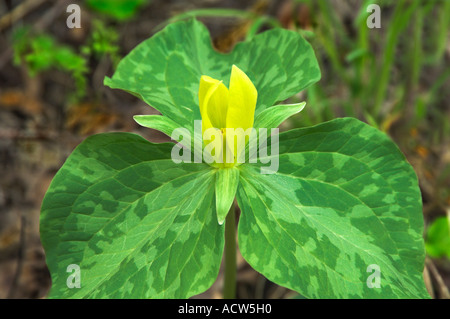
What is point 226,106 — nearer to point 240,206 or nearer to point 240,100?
point 240,100

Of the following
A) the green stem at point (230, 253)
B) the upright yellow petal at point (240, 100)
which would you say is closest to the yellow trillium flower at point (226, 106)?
the upright yellow petal at point (240, 100)

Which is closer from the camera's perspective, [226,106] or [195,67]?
[226,106]

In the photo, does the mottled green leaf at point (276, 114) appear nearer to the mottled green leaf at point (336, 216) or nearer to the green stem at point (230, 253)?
the mottled green leaf at point (336, 216)

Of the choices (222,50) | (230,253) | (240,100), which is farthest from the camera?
(222,50)

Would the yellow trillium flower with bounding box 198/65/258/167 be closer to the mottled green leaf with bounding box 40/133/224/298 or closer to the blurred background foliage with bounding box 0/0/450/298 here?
the mottled green leaf with bounding box 40/133/224/298

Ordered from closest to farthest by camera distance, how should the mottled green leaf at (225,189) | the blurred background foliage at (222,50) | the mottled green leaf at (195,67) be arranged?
1. the mottled green leaf at (225,189)
2. the mottled green leaf at (195,67)
3. the blurred background foliage at (222,50)

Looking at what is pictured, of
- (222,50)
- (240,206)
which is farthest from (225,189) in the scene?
(222,50)

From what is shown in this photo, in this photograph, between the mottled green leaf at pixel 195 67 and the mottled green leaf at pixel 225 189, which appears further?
the mottled green leaf at pixel 195 67
